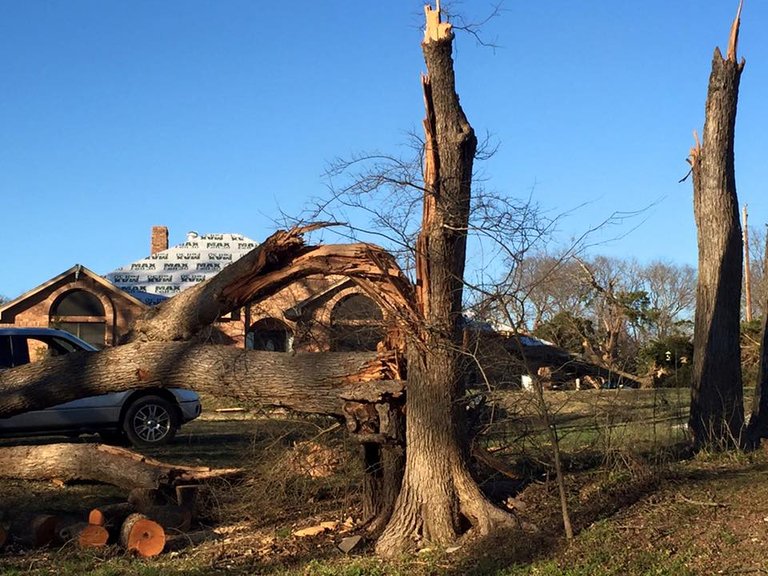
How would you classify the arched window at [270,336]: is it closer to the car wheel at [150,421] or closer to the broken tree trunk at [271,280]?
the broken tree trunk at [271,280]

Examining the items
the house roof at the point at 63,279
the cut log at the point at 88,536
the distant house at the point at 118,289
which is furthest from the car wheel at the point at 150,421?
the house roof at the point at 63,279

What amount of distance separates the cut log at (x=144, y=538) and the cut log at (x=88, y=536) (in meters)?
0.20

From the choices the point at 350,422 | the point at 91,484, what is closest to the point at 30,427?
the point at 91,484

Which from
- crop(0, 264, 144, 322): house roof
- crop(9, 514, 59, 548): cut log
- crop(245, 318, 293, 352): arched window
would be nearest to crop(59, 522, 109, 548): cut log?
crop(9, 514, 59, 548): cut log

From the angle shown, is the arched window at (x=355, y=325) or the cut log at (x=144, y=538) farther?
the arched window at (x=355, y=325)

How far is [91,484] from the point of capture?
1116 centimetres

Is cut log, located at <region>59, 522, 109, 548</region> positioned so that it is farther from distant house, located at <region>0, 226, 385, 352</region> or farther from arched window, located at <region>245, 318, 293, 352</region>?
distant house, located at <region>0, 226, 385, 352</region>

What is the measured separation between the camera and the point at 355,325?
32.3 feet

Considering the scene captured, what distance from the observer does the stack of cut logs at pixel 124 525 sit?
331 inches

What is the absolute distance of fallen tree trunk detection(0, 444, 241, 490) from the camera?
32.3ft

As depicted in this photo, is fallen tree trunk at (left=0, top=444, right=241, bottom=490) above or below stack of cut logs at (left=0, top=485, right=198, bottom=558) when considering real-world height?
above

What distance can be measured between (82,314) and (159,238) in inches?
369

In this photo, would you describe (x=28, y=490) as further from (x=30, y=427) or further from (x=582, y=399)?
(x=582, y=399)

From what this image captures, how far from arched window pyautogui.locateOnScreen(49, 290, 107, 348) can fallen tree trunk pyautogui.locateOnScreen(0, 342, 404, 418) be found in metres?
21.5
